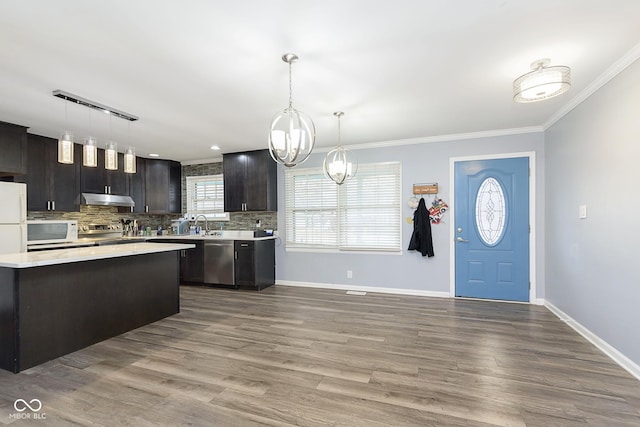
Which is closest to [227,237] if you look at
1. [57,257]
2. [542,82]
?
[57,257]

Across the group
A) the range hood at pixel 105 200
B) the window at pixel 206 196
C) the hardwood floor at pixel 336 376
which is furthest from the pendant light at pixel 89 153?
the window at pixel 206 196

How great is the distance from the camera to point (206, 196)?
6.18 m

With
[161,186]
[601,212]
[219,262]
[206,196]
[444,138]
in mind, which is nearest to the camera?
[601,212]

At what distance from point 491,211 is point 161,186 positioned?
5852 millimetres

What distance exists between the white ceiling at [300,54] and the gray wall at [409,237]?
0.69 meters

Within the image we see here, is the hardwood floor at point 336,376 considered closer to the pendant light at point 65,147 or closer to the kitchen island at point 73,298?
the kitchen island at point 73,298

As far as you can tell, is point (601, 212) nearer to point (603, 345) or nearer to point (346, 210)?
point (603, 345)

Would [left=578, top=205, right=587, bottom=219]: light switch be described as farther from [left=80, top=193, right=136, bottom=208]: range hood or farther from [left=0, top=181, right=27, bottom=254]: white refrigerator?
[left=80, top=193, right=136, bottom=208]: range hood

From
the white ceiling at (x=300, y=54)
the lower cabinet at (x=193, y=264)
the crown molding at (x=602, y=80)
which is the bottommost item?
the lower cabinet at (x=193, y=264)

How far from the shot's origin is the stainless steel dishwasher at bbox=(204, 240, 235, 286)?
17.0 ft

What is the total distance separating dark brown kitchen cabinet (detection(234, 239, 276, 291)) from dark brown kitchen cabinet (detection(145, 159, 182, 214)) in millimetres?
2004

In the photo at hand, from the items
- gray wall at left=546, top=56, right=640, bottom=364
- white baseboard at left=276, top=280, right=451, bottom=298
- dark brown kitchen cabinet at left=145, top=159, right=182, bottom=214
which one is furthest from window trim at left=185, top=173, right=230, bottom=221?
gray wall at left=546, top=56, right=640, bottom=364

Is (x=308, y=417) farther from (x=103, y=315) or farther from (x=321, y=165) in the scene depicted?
(x=321, y=165)

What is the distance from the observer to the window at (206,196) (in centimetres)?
609
